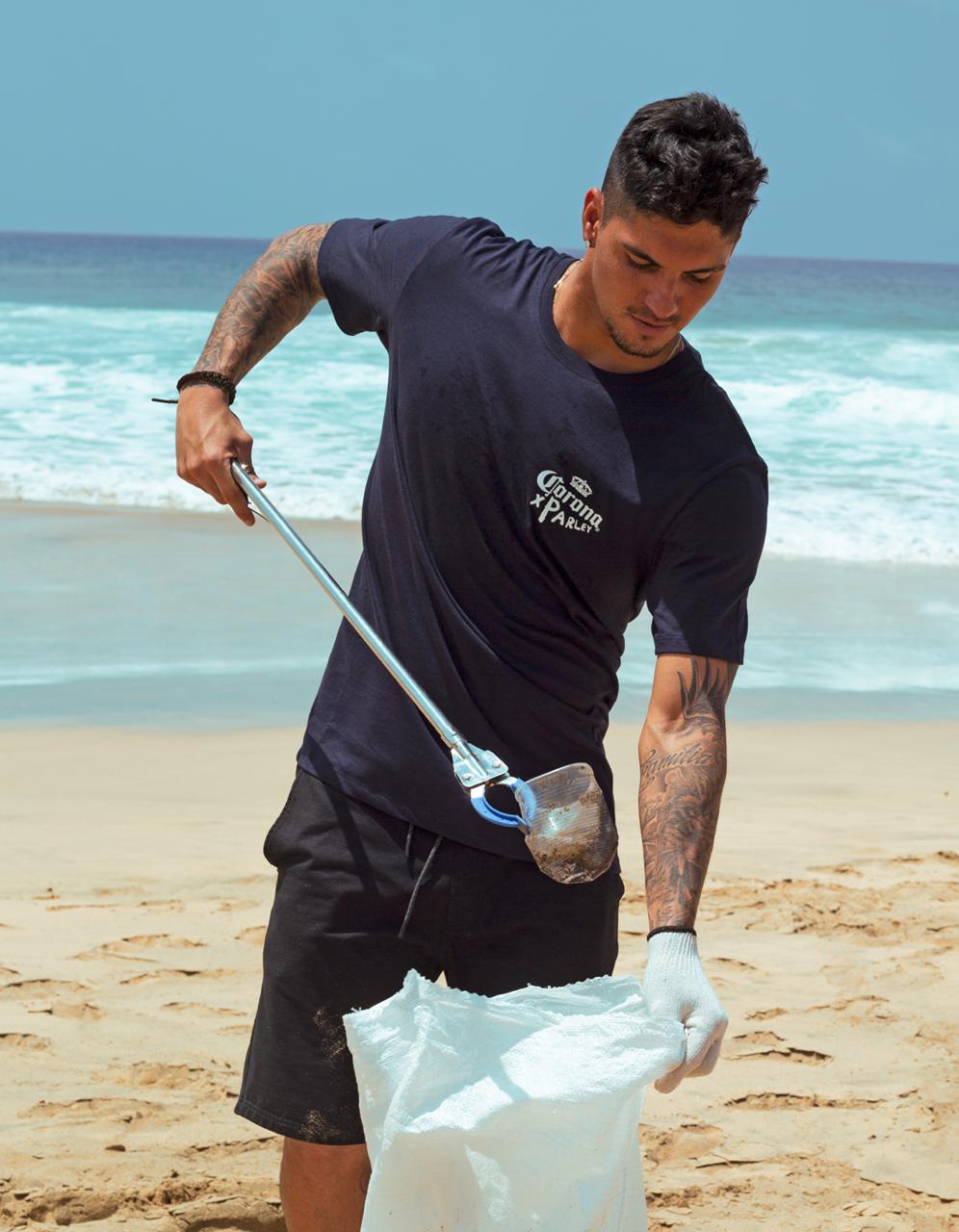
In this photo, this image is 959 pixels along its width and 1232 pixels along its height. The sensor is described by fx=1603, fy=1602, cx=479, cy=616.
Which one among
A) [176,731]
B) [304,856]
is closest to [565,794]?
[304,856]

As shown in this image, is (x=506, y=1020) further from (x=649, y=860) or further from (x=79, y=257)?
(x=79, y=257)

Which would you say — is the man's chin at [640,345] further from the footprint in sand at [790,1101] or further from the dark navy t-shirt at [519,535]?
the footprint in sand at [790,1101]

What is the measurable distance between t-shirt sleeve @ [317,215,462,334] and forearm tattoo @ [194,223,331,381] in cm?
5

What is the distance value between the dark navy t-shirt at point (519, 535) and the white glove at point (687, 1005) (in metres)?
0.38

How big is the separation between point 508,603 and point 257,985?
2.11 metres

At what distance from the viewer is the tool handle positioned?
2109mm

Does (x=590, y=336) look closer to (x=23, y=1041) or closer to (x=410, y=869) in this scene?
(x=410, y=869)

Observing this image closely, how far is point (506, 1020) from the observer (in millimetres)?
1939

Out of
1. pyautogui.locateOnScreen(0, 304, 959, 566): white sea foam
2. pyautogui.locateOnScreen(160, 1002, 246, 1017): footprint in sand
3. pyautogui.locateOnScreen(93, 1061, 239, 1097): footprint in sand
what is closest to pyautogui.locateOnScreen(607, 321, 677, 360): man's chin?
pyautogui.locateOnScreen(93, 1061, 239, 1097): footprint in sand

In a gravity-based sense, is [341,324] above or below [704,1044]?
above

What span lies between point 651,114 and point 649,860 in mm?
1032

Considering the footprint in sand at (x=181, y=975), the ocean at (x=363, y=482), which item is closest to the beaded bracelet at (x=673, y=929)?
the footprint in sand at (x=181, y=975)

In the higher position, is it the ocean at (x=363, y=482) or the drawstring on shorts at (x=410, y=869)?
the drawstring on shorts at (x=410, y=869)

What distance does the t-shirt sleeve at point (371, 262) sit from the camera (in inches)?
97.7
